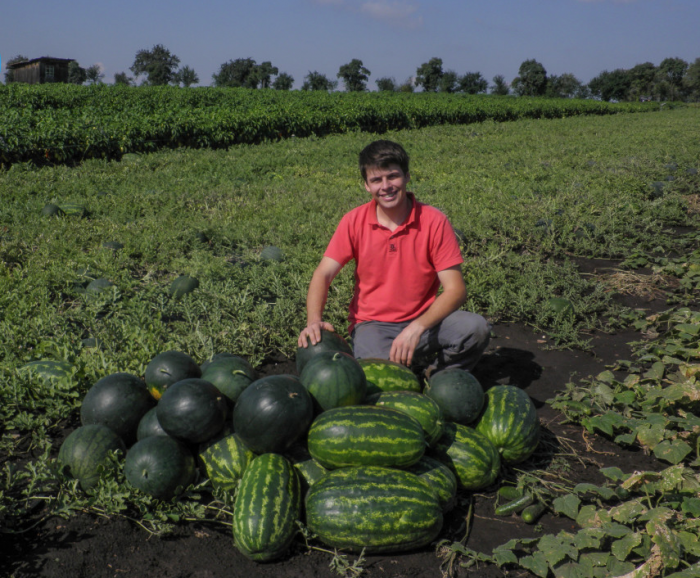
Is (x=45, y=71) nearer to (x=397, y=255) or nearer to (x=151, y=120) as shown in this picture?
(x=151, y=120)

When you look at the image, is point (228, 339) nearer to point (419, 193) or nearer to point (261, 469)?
point (261, 469)

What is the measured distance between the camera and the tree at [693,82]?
10175cm

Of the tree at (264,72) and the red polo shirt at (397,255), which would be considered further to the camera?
the tree at (264,72)

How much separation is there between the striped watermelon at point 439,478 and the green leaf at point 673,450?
1120mm

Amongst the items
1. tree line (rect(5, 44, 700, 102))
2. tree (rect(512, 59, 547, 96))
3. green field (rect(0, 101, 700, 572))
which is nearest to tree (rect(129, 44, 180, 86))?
tree line (rect(5, 44, 700, 102))

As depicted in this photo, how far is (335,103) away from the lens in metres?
23.5

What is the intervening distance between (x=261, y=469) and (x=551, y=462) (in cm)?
168

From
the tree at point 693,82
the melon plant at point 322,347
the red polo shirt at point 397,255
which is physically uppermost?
the tree at point 693,82

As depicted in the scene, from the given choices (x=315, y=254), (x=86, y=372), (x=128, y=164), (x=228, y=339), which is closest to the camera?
(x=86, y=372)

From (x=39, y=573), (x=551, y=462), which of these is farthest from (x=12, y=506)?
(x=551, y=462)

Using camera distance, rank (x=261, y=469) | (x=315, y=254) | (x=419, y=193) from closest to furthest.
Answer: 1. (x=261, y=469)
2. (x=315, y=254)
3. (x=419, y=193)

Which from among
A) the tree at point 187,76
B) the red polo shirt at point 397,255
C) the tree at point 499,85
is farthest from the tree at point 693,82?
the red polo shirt at point 397,255

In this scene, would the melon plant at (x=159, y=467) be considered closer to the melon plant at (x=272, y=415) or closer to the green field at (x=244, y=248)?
the melon plant at (x=272, y=415)

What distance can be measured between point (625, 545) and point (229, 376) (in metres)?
2.00
